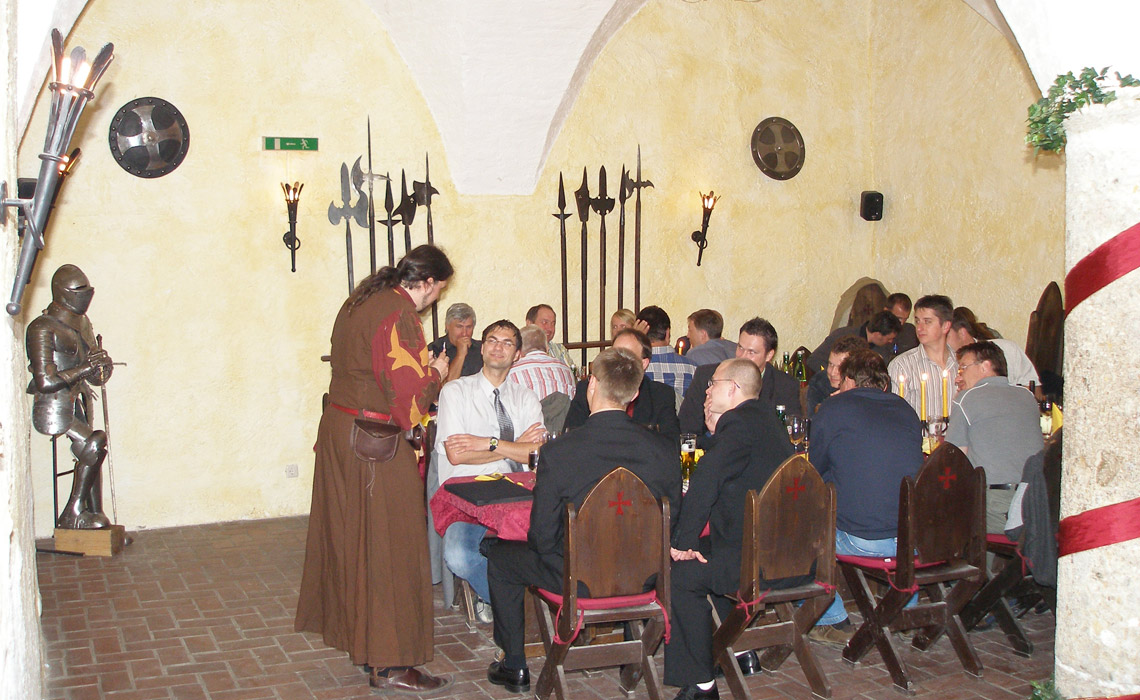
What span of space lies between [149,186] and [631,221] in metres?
3.57

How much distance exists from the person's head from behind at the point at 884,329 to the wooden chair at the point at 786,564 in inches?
137

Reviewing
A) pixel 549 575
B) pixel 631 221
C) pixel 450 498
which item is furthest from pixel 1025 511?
pixel 631 221

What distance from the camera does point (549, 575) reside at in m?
4.00

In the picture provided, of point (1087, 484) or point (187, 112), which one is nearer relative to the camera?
point (1087, 484)

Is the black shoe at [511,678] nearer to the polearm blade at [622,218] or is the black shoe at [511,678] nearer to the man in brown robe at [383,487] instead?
the man in brown robe at [383,487]

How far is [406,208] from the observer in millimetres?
7512

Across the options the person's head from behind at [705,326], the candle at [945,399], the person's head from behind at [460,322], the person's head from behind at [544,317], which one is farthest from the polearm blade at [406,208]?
the candle at [945,399]

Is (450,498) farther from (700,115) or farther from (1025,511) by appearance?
(700,115)

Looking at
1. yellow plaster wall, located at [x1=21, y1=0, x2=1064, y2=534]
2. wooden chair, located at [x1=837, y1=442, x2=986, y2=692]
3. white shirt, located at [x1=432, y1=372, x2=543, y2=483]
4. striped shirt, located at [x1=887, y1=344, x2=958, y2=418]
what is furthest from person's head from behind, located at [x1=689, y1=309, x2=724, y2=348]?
wooden chair, located at [x1=837, y1=442, x2=986, y2=692]

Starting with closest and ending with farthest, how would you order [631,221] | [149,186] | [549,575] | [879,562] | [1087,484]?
1. [1087,484]
2. [549,575]
3. [879,562]
4. [149,186]
5. [631,221]

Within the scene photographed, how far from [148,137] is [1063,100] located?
18.6 ft

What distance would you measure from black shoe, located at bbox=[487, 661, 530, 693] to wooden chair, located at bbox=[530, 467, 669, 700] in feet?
1.09

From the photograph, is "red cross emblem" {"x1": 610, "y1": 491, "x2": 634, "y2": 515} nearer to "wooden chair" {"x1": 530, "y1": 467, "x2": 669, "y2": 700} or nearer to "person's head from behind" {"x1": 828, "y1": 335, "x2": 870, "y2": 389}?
"wooden chair" {"x1": 530, "y1": 467, "x2": 669, "y2": 700}

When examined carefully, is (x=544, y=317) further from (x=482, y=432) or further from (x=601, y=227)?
(x=482, y=432)
